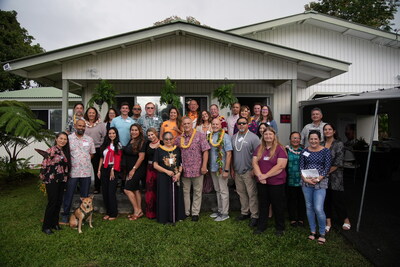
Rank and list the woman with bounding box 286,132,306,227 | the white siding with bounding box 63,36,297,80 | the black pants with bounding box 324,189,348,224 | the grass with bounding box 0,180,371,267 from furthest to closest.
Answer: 1. the white siding with bounding box 63,36,297,80
2. the woman with bounding box 286,132,306,227
3. the black pants with bounding box 324,189,348,224
4. the grass with bounding box 0,180,371,267

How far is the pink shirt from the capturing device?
448 centimetres

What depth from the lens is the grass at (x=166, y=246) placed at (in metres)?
3.45

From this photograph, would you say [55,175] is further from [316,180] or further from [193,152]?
[316,180]

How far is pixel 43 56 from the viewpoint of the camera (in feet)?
19.8

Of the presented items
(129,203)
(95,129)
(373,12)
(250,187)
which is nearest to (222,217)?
(250,187)

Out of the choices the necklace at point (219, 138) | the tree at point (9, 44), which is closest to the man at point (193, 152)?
the necklace at point (219, 138)

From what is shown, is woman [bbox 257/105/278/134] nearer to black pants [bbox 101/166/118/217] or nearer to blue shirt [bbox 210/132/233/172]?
blue shirt [bbox 210/132/233/172]

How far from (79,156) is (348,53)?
31.0 ft

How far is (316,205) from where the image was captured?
12.8ft

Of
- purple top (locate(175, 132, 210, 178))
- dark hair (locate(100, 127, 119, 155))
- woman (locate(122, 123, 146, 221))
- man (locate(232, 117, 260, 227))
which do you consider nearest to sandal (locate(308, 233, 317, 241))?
man (locate(232, 117, 260, 227))

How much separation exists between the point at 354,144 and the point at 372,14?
13.7m

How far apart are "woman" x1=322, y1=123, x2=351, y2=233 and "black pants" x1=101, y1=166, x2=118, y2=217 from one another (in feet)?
12.5

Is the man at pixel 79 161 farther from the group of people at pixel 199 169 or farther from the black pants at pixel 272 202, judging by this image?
the black pants at pixel 272 202

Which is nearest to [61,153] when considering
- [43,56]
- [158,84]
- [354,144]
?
[43,56]
